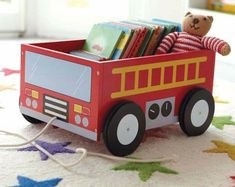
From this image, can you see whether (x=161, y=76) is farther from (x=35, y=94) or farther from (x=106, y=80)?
(x=35, y=94)

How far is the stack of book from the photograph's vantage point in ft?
3.87

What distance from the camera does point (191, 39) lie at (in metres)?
1.26

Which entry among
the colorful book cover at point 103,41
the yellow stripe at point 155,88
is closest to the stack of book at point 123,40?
the colorful book cover at point 103,41

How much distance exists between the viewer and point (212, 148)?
3.75 ft

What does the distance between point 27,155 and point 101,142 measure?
0.18m

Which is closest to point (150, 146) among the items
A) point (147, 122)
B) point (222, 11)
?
point (147, 122)

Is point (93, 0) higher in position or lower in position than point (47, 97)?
higher

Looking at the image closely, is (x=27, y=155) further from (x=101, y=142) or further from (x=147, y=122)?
(x=147, y=122)

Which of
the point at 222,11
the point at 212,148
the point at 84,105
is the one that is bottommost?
the point at 212,148

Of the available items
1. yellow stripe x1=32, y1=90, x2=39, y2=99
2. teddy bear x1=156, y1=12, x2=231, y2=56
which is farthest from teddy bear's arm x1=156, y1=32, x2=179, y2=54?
yellow stripe x1=32, y1=90, x2=39, y2=99

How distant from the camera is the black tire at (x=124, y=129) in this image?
3.42 feet

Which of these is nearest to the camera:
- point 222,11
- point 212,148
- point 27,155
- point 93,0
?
point 27,155

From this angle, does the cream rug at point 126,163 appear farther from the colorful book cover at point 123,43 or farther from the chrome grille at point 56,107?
the colorful book cover at point 123,43

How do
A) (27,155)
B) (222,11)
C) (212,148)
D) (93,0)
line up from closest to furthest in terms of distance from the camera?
(27,155), (212,148), (222,11), (93,0)
